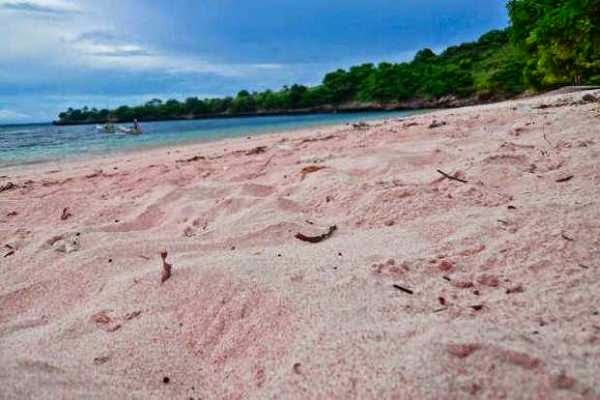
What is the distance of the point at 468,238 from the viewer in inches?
88.6

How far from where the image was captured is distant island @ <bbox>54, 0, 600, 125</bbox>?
58.0 ft

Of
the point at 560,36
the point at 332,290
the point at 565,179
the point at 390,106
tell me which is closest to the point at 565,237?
the point at 565,179

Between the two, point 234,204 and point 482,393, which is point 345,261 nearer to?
point 482,393

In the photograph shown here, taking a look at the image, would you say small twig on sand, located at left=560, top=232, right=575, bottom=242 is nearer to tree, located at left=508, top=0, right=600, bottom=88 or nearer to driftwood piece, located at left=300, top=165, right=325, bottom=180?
driftwood piece, located at left=300, top=165, right=325, bottom=180

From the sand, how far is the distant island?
33.8 feet

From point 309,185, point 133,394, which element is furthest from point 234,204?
point 133,394

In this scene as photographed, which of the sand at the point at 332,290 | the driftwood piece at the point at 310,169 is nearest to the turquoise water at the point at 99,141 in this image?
the driftwood piece at the point at 310,169

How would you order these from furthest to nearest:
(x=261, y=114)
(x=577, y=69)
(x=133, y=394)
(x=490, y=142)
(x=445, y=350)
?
(x=261, y=114) < (x=577, y=69) < (x=490, y=142) < (x=133, y=394) < (x=445, y=350)

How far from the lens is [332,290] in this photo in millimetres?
1871

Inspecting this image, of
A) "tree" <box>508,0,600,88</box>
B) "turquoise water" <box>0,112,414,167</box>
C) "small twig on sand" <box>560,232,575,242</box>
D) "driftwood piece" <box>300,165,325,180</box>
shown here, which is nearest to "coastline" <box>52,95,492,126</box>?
"tree" <box>508,0,600,88</box>

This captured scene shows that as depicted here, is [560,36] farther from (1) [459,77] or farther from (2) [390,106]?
(2) [390,106]

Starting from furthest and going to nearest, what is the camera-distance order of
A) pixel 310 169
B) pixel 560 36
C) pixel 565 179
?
pixel 560 36 → pixel 310 169 → pixel 565 179

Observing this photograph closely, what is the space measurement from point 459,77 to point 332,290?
2366 inches

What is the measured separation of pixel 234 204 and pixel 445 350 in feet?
7.63
